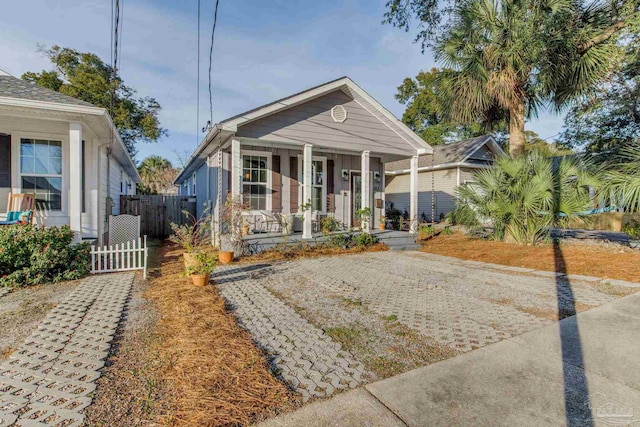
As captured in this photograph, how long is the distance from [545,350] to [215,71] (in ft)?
34.1

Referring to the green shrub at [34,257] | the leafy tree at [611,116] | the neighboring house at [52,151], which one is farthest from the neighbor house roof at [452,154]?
the green shrub at [34,257]

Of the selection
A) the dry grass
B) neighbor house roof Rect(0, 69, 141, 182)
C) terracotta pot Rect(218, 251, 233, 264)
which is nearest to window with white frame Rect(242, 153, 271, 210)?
the dry grass

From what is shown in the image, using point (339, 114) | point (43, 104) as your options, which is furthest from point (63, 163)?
point (339, 114)

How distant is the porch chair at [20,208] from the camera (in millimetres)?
6207

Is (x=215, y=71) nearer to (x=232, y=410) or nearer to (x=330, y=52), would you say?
(x=330, y=52)

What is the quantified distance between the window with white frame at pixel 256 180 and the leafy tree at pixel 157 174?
26137 millimetres

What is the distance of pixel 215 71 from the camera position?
991 centimetres

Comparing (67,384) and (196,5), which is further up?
(196,5)

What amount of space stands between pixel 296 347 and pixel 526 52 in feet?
33.9

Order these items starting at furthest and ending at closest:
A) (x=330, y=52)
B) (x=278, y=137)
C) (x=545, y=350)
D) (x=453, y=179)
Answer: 1. (x=453, y=179)
2. (x=330, y=52)
3. (x=278, y=137)
4. (x=545, y=350)

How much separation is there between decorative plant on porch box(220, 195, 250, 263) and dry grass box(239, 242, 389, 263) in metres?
0.35

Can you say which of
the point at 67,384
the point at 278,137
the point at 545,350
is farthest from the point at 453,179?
the point at 67,384

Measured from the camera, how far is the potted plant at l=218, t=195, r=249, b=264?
777cm

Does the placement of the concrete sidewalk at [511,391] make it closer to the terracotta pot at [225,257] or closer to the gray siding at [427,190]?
the terracotta pot at [225,257]
